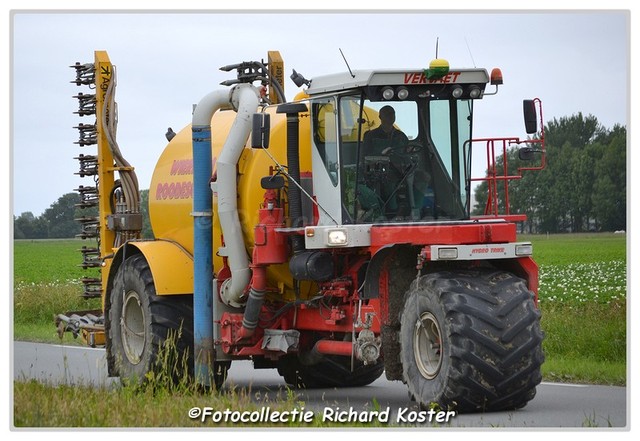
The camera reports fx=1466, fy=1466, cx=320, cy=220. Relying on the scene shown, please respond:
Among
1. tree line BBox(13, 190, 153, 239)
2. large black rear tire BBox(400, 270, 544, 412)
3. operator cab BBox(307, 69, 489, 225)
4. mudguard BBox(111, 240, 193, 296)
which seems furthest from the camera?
tree line BBox(13, 190, 153, 239)

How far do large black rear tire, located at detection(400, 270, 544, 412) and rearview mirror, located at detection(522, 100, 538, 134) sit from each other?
→ 157cm

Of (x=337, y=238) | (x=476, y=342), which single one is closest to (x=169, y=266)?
(x=337, y=238)

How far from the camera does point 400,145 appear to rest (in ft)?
47.4

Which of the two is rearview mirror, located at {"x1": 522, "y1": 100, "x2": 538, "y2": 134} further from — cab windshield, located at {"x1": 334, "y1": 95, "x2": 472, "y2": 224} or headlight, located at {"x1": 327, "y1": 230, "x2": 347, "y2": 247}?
headlight, located at {"x1": 327, "y1": 230, "x2": 347, "y2": 247}

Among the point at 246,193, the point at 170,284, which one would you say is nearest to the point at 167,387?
the point at 170,284

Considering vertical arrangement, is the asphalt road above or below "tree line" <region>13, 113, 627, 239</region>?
below

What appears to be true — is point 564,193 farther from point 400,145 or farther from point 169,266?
point 169,266

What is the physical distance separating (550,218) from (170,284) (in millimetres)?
4822

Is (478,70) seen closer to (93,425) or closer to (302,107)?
(302,107)

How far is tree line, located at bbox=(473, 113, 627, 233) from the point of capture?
1491 cm

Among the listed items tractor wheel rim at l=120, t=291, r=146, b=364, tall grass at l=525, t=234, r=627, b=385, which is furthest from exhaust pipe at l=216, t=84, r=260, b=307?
tall grass at l=525, t=234, r=627, b=385

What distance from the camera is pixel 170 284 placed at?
16.4 metres

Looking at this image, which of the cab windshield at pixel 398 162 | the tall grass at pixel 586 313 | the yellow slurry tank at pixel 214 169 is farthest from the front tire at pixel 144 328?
the tall grass at pixel 586 313

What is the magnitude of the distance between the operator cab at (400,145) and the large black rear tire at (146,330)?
8.53 feet
